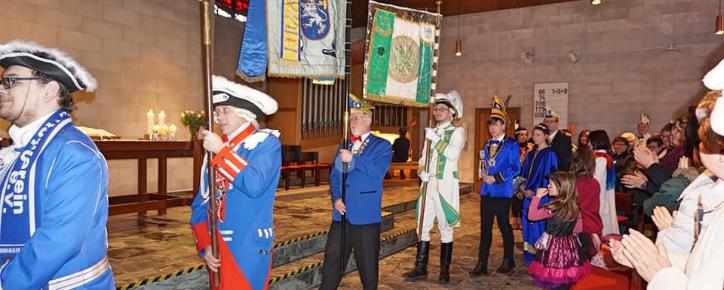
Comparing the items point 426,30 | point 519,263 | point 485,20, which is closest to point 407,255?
point 519,263

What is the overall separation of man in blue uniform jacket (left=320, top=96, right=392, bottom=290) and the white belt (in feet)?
5.87

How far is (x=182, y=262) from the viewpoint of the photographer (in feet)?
12.7

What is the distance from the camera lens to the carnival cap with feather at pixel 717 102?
1.23m

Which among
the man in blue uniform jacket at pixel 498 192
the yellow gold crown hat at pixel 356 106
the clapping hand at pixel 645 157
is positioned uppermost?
the yellow gold crown hat at pixel 356 106

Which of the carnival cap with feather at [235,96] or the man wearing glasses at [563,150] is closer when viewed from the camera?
the carnival cap with feather at [235,96]

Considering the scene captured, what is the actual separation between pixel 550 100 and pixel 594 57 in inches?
53.5

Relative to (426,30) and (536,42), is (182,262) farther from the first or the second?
(536,42)

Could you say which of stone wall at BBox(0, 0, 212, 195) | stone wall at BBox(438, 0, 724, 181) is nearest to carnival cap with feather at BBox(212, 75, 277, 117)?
stone wall at BBox(0, 0, 212, 195)

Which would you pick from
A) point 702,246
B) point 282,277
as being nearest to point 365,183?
point 282,277

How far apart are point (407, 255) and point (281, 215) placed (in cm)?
182

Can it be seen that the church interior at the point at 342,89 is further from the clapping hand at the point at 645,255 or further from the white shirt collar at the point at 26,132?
the clapping hand at the point at 645,255

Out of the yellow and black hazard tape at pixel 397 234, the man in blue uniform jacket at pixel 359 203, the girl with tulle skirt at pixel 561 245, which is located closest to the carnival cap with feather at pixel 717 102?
the man in blue uniform jacket at pixel 359 203

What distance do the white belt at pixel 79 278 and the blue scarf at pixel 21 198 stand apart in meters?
0.17

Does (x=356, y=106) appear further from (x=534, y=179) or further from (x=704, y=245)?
(x=704, y=245)
